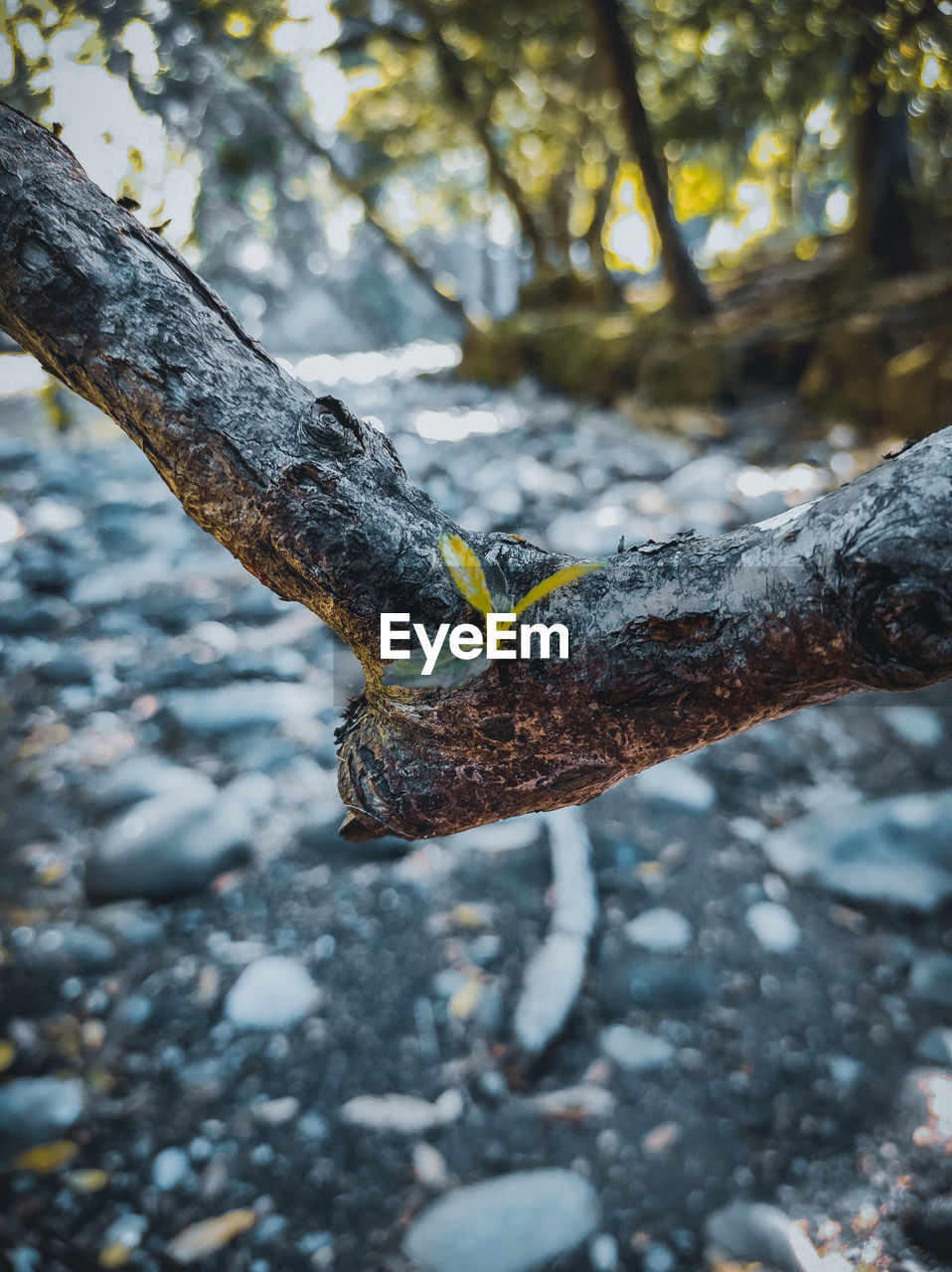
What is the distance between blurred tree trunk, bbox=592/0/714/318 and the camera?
3.76 meters

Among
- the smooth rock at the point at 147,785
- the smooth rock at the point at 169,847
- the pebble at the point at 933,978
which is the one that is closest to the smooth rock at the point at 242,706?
the smooth rock at the point at 147,785

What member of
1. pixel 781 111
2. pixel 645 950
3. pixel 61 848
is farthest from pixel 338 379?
pixel 645 950

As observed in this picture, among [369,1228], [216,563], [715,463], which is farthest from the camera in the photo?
[715,463]

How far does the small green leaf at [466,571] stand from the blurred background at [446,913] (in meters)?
0.41

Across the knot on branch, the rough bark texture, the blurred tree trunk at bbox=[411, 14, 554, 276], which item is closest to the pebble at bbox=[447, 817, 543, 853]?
the rough bark texture

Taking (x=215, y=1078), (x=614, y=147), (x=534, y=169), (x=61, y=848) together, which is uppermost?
(x=534, y=169)

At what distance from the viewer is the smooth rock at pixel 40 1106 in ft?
4.23

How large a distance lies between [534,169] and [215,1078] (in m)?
8.91

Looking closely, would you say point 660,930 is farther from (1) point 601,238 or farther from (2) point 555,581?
(1) point 601,238

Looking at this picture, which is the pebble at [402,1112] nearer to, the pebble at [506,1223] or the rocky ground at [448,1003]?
the rocky ground at [448,1003]

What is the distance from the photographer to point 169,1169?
125 cm

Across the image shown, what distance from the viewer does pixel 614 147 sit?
21.5 feet

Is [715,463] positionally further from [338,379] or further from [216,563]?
[338,379]

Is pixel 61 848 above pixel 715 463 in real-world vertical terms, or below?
below
